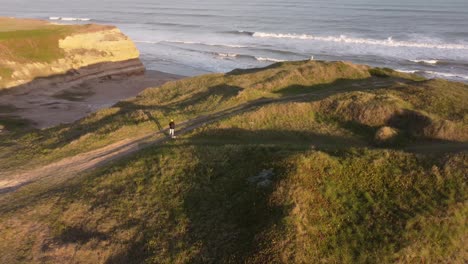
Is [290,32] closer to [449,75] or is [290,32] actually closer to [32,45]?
[449,75]

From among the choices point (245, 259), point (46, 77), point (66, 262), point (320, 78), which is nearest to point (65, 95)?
point (46, 77)

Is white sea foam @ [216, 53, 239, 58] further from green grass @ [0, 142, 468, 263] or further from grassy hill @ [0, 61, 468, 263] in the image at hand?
green grass @ [0, 142, 468, 263]

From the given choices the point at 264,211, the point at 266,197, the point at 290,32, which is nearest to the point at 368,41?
the point at 290,32

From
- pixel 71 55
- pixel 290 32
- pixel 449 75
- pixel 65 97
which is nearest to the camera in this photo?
pixel 65 97

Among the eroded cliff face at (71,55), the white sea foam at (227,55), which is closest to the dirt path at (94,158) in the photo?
the eroded cliff face at (71,55)

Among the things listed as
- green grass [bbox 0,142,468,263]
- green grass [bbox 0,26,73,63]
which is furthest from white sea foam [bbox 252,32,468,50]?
green grass [bbox 0,142,468,263]

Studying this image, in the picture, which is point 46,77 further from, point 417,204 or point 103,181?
point 417,204
